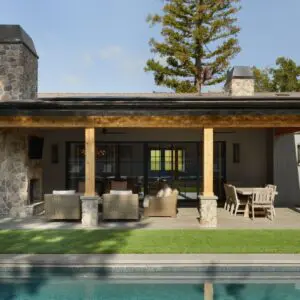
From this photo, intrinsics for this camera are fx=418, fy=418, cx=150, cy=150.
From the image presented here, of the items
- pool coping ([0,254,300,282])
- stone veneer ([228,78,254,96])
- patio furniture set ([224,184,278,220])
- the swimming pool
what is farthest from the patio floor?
stone veneer ([228,78,254,96])

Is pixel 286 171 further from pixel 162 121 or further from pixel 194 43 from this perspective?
pixel 194 43

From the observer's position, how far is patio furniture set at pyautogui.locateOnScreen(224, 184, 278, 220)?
1177 cm

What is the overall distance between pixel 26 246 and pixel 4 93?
6.39 m

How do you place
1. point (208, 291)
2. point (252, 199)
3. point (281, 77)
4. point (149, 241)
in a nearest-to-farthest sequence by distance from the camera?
point (208, 291) < point (149, 241) < point (252, 199) < point (281, 77)

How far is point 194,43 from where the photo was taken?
30.4 metres

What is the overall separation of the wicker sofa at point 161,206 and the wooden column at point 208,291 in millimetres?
5228

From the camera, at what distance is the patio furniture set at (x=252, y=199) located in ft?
38.6

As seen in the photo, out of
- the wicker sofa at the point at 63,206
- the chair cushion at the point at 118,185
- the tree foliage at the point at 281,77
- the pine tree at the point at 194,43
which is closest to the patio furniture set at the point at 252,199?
the chair cushion at the point at 118,185

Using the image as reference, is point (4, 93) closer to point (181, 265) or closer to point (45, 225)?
point (45, 225)

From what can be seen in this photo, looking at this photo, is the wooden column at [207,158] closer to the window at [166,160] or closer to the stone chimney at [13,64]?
the window at [166,160]

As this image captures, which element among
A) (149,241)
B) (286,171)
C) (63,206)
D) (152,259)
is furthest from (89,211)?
(286,171)

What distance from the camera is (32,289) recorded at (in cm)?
659

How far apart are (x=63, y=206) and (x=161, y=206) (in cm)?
275

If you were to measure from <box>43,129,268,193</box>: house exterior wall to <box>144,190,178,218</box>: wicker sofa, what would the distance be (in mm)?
3788
